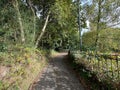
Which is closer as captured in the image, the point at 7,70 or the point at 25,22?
the point at 7,70

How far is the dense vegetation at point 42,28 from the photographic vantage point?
30.9 feet

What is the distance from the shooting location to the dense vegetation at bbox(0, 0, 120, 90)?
942 centimetres

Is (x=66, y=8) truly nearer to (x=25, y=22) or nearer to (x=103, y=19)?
(x=25, y=22)

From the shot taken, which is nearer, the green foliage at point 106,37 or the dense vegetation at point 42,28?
the dense vegetation at point 42,28

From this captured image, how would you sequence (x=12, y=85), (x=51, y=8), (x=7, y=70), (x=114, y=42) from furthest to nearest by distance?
(x=114, y=42) → (x=51, y=8) → (x=7, y=70) → (x=12, y=85)

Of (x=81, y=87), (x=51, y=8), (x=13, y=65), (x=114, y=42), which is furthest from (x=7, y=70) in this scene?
(x=114, y=42)

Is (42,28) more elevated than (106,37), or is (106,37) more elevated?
(42,28)

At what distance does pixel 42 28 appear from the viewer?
800 inches

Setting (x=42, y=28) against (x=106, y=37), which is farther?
(x=106, y=37)

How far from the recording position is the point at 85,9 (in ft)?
81.9

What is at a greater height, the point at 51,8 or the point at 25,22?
the point at 51,8

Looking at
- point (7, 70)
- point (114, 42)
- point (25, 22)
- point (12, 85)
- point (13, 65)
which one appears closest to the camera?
point (12, 85)

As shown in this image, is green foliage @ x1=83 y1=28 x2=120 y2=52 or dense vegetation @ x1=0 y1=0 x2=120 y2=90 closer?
dense vegetation @ x1=0 y1=0 x2=120 y2=90

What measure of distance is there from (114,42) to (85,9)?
20.4 feet
